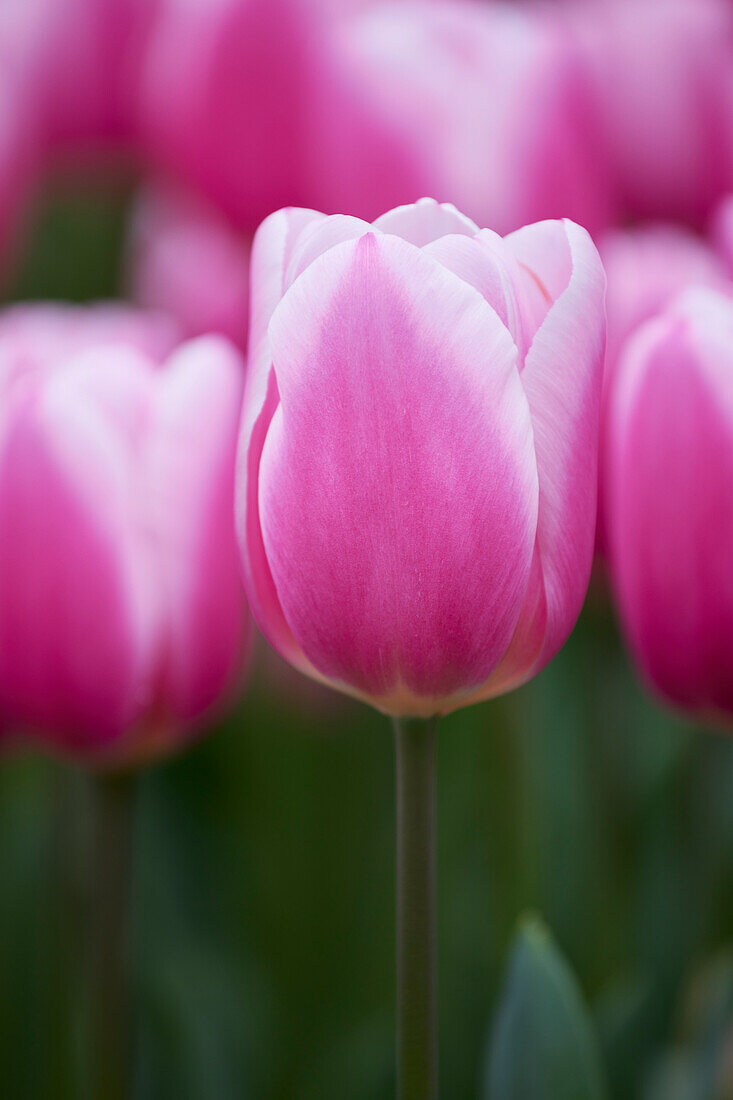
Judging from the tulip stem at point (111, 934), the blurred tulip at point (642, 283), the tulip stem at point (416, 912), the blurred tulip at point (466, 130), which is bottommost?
the tulip stem at point (111, 934)

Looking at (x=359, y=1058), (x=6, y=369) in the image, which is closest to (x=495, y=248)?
(x=6, y=369)

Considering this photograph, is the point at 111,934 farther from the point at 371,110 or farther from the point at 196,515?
the point at 371,110

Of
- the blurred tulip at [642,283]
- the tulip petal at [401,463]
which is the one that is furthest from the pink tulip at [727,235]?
the tulip petal at [401,463]

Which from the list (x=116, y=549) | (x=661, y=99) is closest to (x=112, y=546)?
(x=116, y=549)

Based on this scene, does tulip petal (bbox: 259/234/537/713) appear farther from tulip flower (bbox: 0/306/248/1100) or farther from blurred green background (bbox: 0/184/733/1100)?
blurred green background (bbox: 0/184/733/1100)

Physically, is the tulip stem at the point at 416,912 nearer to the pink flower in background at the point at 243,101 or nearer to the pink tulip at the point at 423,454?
the pink tulip at the point at 423,454

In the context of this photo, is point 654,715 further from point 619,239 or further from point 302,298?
point 302,298

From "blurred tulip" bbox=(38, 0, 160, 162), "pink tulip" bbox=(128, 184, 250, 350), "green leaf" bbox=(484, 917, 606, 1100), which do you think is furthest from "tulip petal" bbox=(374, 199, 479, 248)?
"blurred tulip" bbox=(38, 0, 160, 162)
